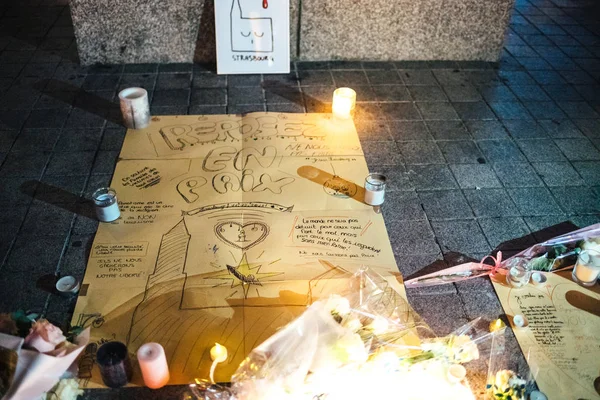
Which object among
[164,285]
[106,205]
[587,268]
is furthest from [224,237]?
[587,268]

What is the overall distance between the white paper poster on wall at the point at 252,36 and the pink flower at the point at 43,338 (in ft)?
6.35

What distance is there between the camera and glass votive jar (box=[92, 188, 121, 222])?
6.57 ft

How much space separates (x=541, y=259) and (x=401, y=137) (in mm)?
939

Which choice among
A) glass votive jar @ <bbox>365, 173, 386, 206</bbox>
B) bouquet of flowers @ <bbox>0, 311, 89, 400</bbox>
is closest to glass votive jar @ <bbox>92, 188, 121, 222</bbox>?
bouquet of flowers @ <bbox>0, 311, 89, 400</bbox>

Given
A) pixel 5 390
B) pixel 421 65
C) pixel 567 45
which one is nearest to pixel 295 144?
pixel 421 65

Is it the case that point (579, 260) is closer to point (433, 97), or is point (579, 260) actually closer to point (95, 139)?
point (433, 97)

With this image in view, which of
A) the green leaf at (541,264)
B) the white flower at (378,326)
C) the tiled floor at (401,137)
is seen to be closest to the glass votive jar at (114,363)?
the tiled floor at (401,137)

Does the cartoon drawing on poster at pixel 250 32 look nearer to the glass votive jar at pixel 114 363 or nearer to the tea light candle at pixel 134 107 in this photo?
the tea light candle at pixel 134 107

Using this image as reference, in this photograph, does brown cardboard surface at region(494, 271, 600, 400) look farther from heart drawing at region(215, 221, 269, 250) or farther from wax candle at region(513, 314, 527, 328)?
heart drawing at region(215, 221, 269, 250)

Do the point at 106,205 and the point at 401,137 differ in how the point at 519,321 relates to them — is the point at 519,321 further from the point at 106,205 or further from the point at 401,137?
the point at 106,205

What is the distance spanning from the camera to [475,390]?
157cm

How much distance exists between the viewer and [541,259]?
1.94 metres

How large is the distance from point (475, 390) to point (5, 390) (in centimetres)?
129

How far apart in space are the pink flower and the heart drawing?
70 cm
